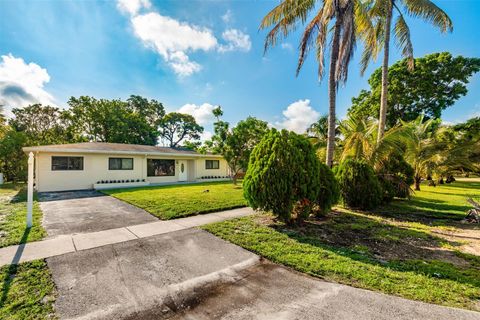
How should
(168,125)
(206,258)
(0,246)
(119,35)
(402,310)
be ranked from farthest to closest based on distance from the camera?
(168,125) → (119,35) → (0,246) → (206,258) → (402,310)

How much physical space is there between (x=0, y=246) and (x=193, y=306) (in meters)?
4.50

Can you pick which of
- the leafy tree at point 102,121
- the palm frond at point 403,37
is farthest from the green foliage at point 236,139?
the leafy tree at point 102,121

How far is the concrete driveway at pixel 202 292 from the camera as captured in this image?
2486mm

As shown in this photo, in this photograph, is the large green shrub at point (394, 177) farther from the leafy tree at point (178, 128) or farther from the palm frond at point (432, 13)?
the leafy tree at point (178, 128)

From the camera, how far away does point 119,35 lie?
9.39 meters

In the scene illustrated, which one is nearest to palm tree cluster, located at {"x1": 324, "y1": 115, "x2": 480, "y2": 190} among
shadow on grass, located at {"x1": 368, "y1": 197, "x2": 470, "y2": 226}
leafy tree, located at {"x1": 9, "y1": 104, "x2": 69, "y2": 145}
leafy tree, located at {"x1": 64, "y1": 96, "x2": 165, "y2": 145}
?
shadow on grass, located at {"x1": 368, "y1": 197, "x2": 470, "y2": 226}

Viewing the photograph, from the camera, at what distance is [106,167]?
15.2 m

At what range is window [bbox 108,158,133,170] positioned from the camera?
608 inches

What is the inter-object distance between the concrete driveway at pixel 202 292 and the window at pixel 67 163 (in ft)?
40.7

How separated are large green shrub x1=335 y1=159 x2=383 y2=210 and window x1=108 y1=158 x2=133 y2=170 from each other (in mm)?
14512

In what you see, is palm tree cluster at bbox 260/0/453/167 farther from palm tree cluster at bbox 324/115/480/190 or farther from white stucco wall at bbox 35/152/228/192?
white stucco wall at bbox 35/152/228/192

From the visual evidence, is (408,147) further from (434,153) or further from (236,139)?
(236,139)

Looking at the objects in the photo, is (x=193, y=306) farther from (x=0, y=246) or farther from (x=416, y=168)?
(x=416, y=168)

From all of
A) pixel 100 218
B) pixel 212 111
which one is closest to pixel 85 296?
pixel 100 218
